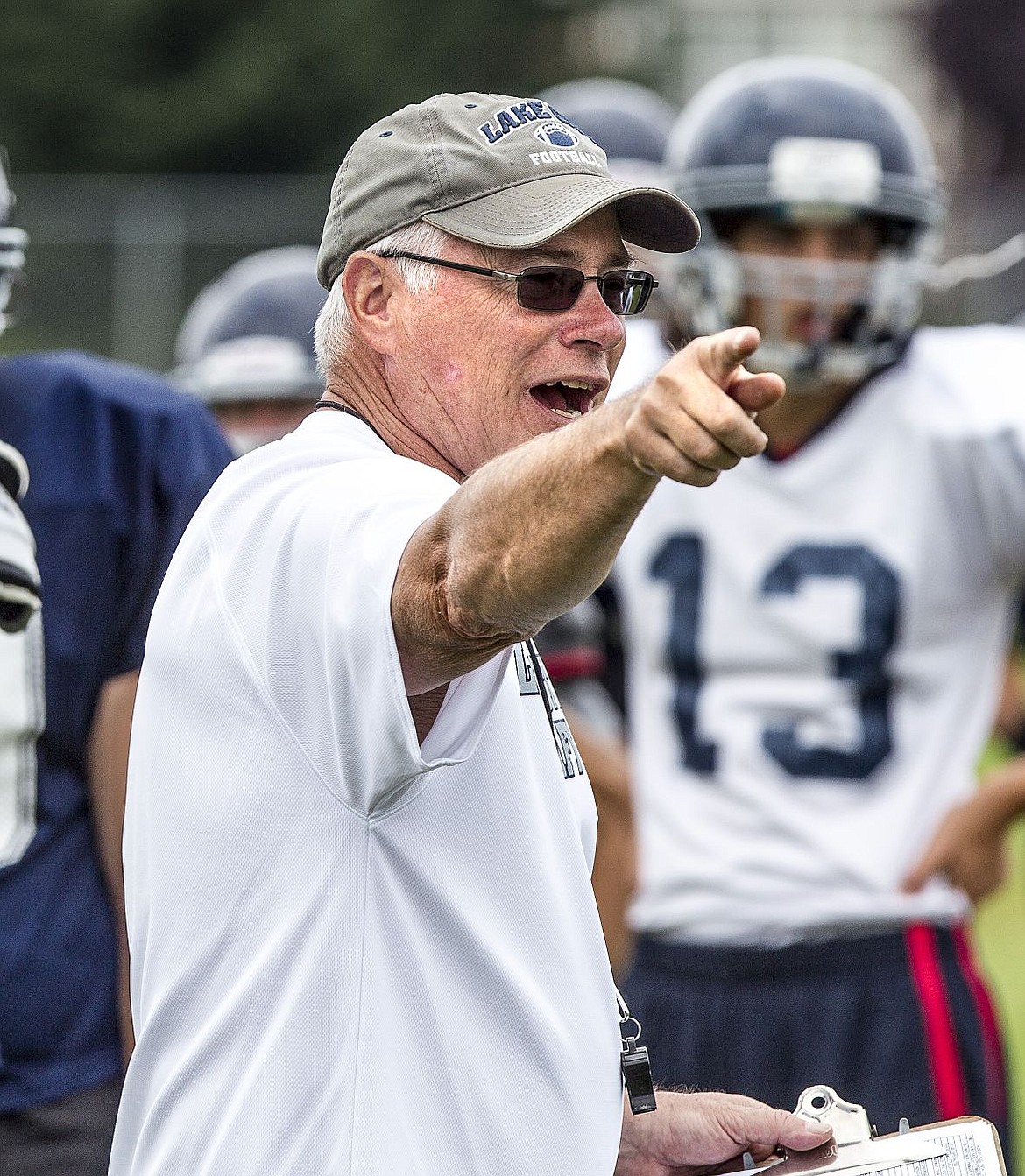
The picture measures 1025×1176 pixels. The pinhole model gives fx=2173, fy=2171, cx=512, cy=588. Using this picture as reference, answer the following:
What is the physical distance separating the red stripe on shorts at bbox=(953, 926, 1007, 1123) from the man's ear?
2204mm

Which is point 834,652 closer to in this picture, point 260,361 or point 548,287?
point 548,287

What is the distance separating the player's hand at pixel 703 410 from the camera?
63.9 inches

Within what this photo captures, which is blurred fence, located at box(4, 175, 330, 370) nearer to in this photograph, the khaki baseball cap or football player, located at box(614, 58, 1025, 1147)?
football player, located at box(614, 58, 1025, 1147)

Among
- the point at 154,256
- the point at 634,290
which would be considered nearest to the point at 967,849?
the point at 634,290

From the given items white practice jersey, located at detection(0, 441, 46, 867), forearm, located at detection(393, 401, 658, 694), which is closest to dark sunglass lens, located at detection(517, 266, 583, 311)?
forearm, located at detection(393, 401, 658, 694)

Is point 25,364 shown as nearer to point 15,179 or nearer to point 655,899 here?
point 655,899

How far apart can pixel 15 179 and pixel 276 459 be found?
19916 millimetres

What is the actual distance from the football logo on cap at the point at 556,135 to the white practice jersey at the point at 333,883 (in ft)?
1.32

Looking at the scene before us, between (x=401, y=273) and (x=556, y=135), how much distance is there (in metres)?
0.22

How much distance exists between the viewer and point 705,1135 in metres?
2.27

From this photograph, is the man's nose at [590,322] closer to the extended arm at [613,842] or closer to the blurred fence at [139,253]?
the extended arm at [613,842]

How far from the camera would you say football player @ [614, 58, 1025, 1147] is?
3971 mm

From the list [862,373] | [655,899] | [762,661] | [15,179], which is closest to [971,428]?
[862,373]

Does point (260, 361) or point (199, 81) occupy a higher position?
point (199, 81)
